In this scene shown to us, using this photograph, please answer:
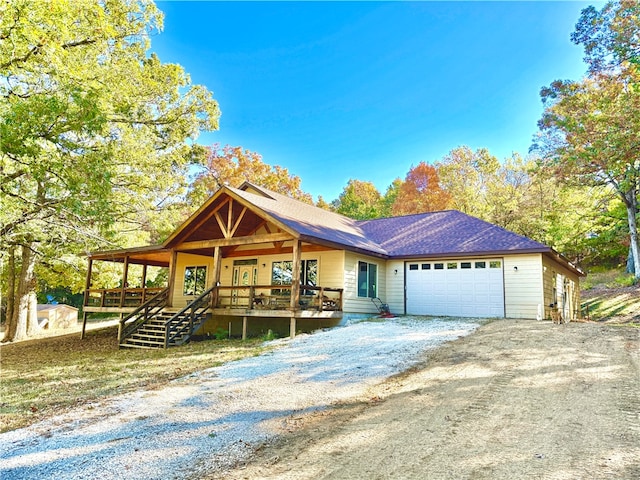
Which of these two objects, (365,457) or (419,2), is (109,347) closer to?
(365,457)

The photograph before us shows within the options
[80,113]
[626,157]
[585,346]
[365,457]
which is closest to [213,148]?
[80,113]

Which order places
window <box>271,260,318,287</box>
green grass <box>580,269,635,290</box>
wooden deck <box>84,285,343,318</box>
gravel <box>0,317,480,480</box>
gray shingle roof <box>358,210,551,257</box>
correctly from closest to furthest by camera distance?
1. gravel <box>0,317,480,480</box>
2. wooden deck <box>84,285,343,318</box>
3. gray shingle roof <box>358,210,551,257</box>
4. window <box>271,260,318,287</box>
5. green grass <box>580,269,635,290</box>

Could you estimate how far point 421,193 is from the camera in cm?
3494

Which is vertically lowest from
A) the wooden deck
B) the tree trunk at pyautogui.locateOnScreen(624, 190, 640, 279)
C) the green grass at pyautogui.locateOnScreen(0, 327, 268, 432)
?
the green grass at pyautogui.locateOnScreen(0, 327, 268, 432)

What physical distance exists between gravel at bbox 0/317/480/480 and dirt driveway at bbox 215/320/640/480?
408 millimetres

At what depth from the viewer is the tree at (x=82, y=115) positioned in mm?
7980

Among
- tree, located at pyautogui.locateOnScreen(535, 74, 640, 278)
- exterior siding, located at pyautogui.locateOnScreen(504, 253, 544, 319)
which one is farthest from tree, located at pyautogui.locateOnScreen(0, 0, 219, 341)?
tree, located at pyautogui.locateOnScreen(535, 74, 640, 278)

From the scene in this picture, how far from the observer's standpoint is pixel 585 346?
26.7 ft

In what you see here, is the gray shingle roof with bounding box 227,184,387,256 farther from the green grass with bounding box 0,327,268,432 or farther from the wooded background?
the green grass with bounding box 0,327,268,432

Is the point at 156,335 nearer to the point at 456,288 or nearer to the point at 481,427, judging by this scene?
the point at 456,288

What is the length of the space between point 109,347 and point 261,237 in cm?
617

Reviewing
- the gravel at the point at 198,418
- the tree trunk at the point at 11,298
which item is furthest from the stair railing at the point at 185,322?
the tree trunk at the point at 11,298

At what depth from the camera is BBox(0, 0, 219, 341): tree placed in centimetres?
798

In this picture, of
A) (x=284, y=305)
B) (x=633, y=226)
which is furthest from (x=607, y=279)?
(x=284, y=305)
